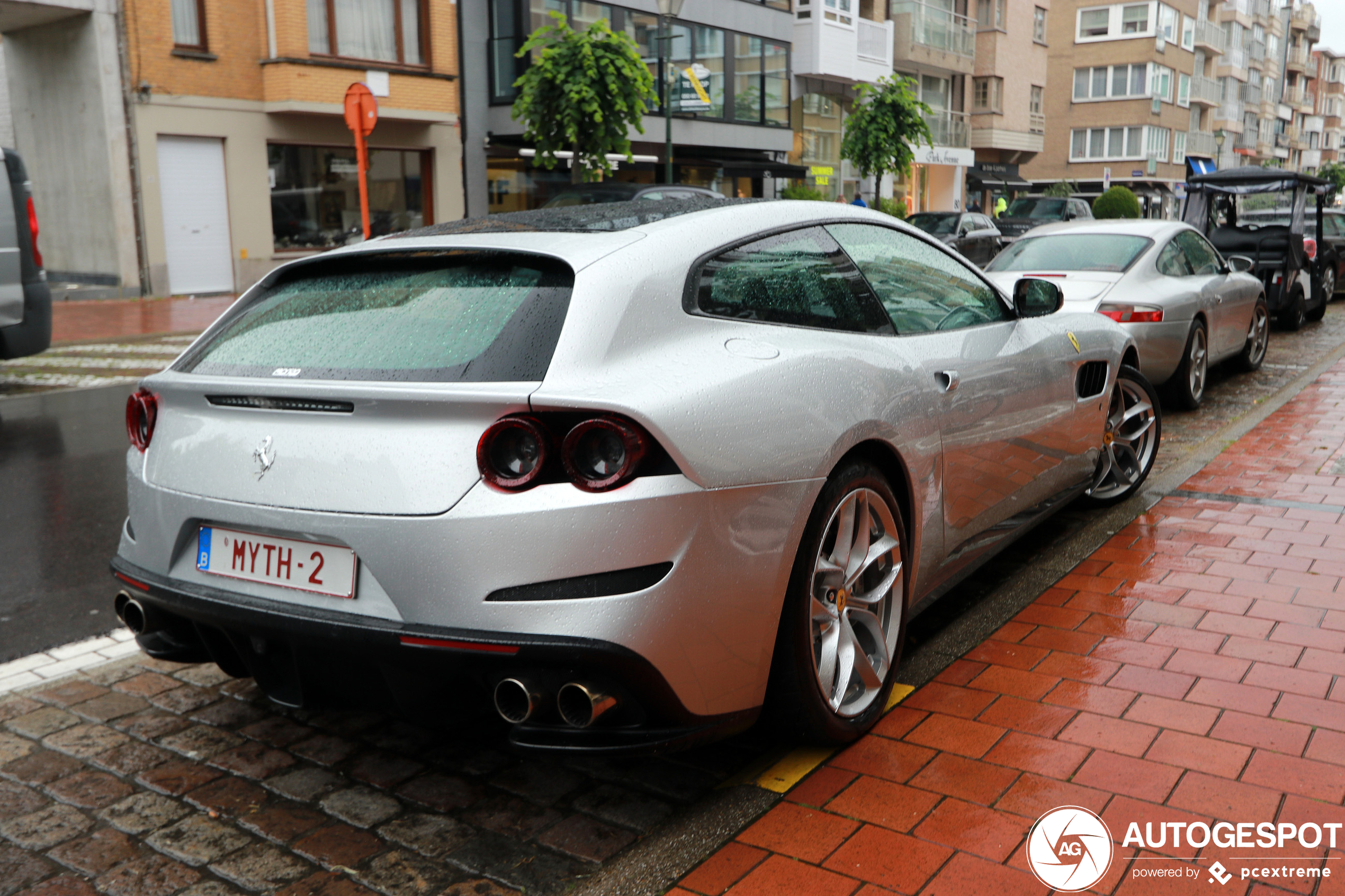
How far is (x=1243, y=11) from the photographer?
7894 centimetres

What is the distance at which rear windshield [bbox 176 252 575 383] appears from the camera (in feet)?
8.93

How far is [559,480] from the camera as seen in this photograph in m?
2.55

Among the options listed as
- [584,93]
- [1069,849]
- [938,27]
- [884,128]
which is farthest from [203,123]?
[938,27]

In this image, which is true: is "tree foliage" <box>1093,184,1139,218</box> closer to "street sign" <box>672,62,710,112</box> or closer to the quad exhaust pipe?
"street sign" <box>672,62,710,112</box>

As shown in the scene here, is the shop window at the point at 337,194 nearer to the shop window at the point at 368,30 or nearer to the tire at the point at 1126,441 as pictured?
the shop window at the point at 368,30

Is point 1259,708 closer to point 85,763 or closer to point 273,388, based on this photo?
point 273,388

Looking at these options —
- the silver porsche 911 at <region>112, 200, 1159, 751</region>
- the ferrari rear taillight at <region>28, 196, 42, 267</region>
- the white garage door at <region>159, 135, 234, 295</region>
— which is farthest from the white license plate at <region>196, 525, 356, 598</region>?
the white garage door at <region>159, 135, 234, 295</region>

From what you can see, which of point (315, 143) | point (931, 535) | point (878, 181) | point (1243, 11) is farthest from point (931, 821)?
point (1243, 11)

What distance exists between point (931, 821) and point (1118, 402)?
3.52 m

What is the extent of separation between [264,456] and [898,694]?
201cm

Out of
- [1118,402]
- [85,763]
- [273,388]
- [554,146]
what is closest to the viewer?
[273,388]

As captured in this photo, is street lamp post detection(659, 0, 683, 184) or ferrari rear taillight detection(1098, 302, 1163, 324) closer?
ferrari rear taillight detection(1098, 302, 1163, 324)

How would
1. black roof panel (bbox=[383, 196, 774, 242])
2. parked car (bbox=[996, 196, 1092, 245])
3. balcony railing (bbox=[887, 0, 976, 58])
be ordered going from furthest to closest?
balcony railing (bbox=[887, 0, 976, 58]) < parked car (bbox=[996, 196, 1092, 245]) < black roof panel (bbox=[383, 196, 774, 242])

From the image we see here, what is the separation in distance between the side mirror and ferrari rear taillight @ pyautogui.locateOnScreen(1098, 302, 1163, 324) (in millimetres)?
3840
